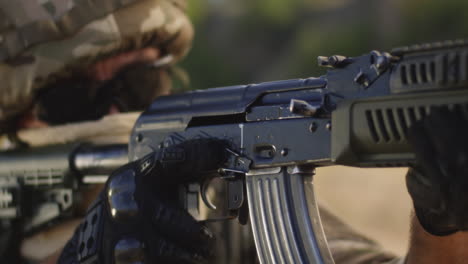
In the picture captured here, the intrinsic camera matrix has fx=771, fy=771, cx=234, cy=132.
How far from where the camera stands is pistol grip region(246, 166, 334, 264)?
1.83m

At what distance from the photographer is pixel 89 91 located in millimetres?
2682

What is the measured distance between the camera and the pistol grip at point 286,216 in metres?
1.83

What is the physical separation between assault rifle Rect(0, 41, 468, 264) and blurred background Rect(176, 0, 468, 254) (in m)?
11.9

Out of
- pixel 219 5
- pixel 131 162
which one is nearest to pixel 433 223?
pixel 131 162

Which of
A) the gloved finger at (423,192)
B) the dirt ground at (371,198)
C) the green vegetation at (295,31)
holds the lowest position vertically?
the dirt ground at (371,198)

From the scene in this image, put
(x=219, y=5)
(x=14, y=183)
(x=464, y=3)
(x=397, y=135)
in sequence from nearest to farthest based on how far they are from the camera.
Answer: (x=397, y=135) → (x=14, y=183) → (x=464, y=3) → (x=219, y=5)

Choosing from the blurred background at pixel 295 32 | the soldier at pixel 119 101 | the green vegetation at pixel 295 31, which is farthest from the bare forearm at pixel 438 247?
the green vegetation at pixel 295 31

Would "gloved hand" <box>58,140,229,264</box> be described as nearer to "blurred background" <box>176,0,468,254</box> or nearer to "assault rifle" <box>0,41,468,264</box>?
"assault rifle" <box>0,41,468,264</box>

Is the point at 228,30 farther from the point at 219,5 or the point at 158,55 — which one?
the point at 158,55

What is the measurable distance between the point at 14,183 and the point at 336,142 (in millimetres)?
1250

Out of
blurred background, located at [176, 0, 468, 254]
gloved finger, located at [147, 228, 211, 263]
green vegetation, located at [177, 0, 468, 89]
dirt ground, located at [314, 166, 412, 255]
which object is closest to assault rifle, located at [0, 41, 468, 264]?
gloved finger, located at [147, 228, 211, 263]

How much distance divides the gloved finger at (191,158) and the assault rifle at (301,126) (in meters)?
0.03

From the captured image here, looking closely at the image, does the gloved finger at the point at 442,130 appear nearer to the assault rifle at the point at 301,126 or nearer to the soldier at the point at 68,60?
the assault rifle at the point at 301,126

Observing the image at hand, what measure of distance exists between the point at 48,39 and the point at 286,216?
1.19 metres
